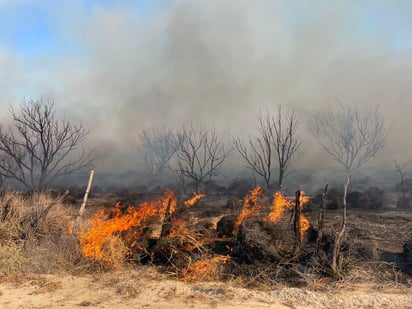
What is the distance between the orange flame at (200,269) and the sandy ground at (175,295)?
35 cm

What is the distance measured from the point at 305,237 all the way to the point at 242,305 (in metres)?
5.47

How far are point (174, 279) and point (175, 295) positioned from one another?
1.13m

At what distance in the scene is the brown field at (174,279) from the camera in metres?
7.57

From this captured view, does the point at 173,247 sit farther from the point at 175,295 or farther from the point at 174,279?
the point at 175,295

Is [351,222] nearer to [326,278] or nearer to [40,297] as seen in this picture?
[326,278]

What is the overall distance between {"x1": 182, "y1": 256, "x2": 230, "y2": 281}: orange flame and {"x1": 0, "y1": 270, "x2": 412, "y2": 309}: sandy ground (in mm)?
348


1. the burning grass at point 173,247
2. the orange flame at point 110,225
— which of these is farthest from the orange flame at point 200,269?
the orange flame at point 110,225

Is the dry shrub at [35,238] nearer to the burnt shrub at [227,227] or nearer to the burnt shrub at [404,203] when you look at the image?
the burnt shrub at [227,227]

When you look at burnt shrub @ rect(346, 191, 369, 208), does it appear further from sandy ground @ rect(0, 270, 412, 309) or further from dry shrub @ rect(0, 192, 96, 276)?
dry shrub @ rect(0, 192, 96, 276)

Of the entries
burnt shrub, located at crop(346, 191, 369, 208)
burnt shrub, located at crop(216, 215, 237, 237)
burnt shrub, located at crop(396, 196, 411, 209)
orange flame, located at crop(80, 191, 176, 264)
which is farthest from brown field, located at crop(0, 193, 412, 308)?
burnt shrub, located at crop(396, 196, 411, 209)

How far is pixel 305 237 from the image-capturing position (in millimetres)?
12125

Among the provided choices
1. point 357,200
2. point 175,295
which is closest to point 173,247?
point 175,295

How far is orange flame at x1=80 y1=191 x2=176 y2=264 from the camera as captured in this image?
9945mm

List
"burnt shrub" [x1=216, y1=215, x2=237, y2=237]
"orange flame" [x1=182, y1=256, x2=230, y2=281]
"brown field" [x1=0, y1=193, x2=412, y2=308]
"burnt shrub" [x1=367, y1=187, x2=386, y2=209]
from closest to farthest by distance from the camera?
"brown field" [x1=0, y1=193, x2=412, y2=308]
"orange flame" [x1=182, y1=256, x2=230, y2=281]
"burnt shrub" [x1=216, y1=215, x2=237, y2=237]
"burnt shrub" [x1=367, y1=187, x2=386, y2=209]
